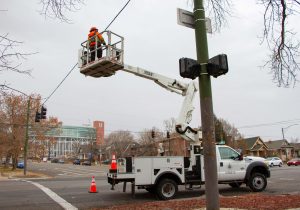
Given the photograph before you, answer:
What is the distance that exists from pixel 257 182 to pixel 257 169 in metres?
0.57

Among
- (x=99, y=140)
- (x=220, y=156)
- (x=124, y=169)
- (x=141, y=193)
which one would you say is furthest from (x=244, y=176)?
(x=99, y=140)

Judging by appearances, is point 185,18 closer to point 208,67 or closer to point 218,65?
point 208,67

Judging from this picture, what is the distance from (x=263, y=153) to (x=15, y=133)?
197ft

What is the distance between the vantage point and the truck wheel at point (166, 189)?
44.2 feet

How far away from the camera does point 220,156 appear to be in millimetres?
15242

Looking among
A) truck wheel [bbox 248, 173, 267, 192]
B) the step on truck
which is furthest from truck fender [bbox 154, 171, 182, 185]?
truck wheel [bbox 248, 173, 267, 192]

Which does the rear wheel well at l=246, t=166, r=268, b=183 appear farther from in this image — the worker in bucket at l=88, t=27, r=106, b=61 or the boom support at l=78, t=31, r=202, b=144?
the worker in bucket at l=88, t=27, r=106, b=61

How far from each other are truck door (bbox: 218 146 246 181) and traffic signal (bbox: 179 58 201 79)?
851cm

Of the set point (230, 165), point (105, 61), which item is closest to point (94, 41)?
point (105, 61)

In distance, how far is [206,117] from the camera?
7262 millimetres

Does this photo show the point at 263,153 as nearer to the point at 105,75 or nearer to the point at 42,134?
the point at 42,134

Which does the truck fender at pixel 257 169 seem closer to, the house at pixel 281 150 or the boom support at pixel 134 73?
the boom support at pixel 134 73

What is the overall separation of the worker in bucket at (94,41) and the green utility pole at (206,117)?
5.64 meters

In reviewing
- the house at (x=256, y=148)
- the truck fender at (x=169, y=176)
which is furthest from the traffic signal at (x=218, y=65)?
the house at (x=256, y=148)
